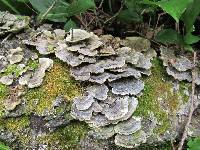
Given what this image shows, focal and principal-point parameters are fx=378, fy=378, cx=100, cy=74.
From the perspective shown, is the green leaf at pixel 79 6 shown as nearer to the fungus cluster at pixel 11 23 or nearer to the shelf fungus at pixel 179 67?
the fungus cluster at pixel 11 23

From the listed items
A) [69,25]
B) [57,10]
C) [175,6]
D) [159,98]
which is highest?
[175,6]

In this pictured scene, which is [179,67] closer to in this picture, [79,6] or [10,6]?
[79,6]

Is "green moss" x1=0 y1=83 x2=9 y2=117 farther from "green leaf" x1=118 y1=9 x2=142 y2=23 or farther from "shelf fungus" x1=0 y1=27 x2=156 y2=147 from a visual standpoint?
"green leaf" x1=118 y1=9 x2=142 y2=23

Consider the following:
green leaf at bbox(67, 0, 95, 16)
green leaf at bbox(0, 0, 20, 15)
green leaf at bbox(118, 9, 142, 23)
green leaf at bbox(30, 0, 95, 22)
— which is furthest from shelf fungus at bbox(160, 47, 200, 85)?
green leaf at bbox(0, 0, 20, 15)

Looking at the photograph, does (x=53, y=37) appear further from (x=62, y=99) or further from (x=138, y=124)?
(x=138, y=124)

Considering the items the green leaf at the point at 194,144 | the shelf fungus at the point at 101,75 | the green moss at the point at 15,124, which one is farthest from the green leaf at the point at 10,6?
the green leaf at the point at 194,144

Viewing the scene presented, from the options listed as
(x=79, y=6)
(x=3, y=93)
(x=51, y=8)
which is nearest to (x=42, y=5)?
(x=51, y=8)
